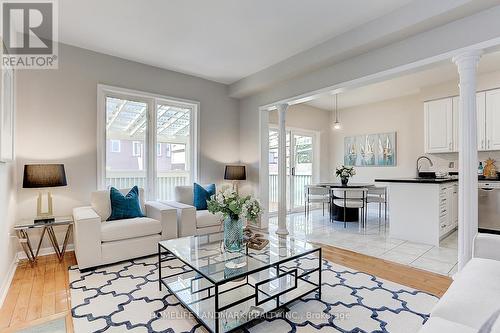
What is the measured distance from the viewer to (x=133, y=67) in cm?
405

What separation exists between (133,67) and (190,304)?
3.56 meters

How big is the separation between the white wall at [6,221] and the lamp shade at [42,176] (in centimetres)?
15

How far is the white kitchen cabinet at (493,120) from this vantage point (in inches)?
174

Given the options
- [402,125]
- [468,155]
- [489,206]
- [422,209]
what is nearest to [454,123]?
[402,125]

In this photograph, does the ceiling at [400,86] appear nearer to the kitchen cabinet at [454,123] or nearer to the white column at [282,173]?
the kitchen cabinet at [454,123]

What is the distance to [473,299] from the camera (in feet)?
3.88

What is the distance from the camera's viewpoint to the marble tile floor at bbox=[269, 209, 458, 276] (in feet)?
10.2

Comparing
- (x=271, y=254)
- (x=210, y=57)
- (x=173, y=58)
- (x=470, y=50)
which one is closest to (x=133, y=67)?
(x=173, y=58)

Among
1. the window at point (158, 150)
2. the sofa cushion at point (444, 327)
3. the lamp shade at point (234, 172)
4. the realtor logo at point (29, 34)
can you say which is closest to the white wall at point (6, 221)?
the realtor logo at point (29, 34)

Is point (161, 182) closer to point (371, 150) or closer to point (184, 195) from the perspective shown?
point (184, 195)

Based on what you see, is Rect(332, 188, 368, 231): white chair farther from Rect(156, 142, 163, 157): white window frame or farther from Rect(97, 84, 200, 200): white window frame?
Rect(156, 142, 163, 157): white window frame

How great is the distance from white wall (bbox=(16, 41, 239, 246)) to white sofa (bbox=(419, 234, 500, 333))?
3952mm

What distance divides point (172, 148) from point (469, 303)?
4199mm

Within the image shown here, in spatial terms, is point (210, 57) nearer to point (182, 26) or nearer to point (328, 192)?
point (182, 26)
